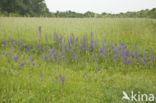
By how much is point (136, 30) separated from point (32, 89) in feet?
23.4

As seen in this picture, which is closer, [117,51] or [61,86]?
[61,86]

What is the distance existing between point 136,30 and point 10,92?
7514 millimetres

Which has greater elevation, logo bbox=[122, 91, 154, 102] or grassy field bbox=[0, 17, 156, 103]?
grassy field bbox=[0, 17, 156, 103]

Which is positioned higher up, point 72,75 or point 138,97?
point 72,75

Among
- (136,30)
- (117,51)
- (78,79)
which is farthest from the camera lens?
(136,30)

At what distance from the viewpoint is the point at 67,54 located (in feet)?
17.6

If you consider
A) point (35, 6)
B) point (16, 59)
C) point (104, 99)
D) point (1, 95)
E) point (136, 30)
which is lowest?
point (104, 99)

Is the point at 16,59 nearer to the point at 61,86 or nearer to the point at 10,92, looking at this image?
the point at 10,92

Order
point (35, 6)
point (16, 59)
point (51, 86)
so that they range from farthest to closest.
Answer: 1. point (35, 6)
2. point (16, 59)
3. point (51, 86)

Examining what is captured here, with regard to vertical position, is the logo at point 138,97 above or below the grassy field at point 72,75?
below

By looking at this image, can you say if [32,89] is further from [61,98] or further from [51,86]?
[61,98]

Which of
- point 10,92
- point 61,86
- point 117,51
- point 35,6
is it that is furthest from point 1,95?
point 35,6

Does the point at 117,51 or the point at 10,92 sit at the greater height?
the point at 117,51

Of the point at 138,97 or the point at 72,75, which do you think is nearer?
the point at 138,97
